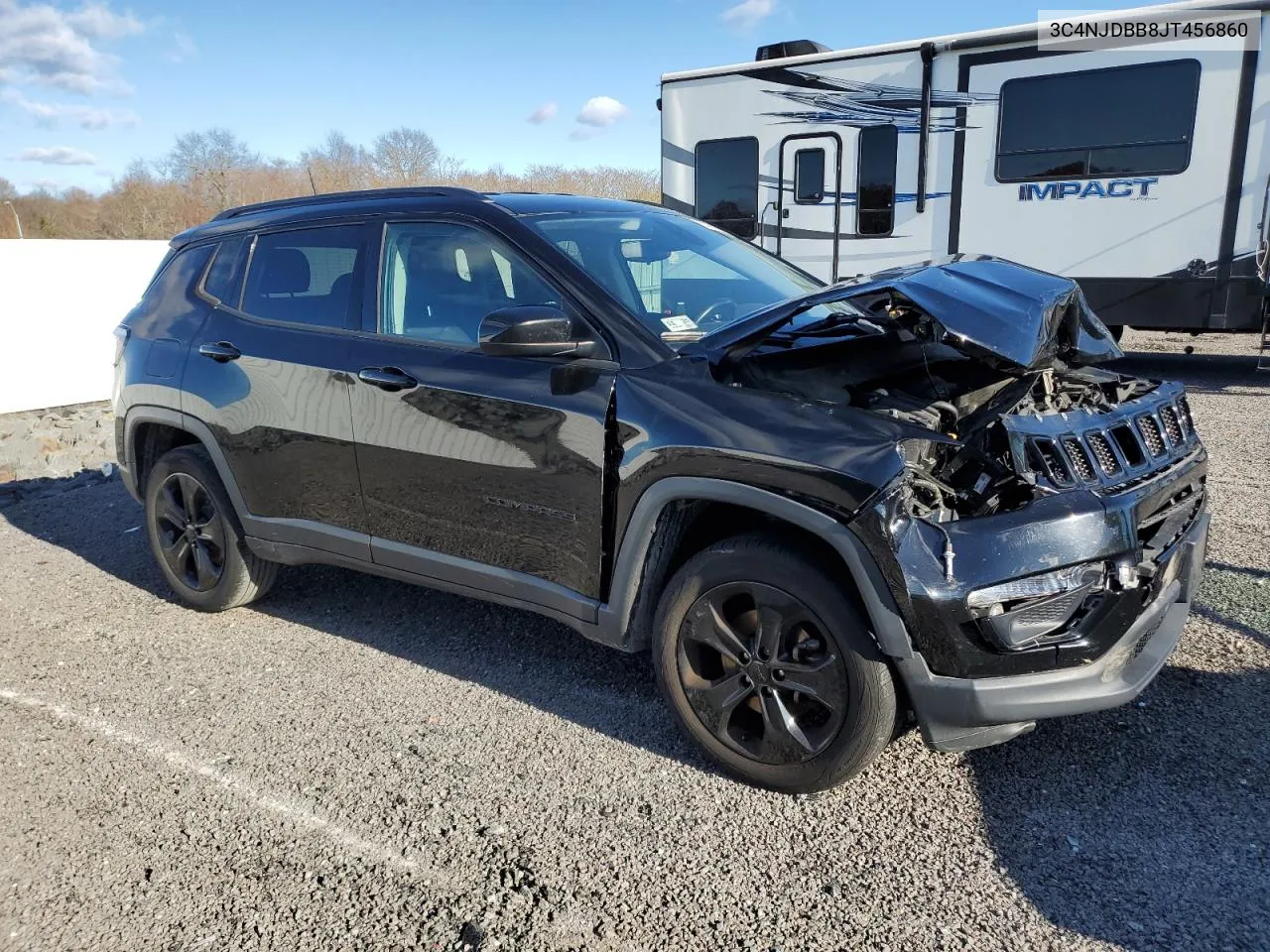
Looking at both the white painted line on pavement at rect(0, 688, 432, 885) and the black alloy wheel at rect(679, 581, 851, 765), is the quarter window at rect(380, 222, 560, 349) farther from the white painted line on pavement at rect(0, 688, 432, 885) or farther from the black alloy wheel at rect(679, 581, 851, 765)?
the white painted line on pavement at rect(0, 688, 432, 885)

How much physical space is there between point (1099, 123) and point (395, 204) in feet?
25.1

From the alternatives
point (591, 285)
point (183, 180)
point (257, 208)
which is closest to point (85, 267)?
point (257, 208)

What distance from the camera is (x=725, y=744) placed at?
2979 mm

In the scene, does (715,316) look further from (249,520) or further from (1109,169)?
(1109,169)

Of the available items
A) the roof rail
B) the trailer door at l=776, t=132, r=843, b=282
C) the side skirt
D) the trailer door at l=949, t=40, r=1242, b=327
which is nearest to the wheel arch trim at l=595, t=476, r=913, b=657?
the side skirt

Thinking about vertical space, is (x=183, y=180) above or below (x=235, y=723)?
Answer: above

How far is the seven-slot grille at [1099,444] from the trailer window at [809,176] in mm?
7678

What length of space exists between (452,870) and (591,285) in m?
1.96

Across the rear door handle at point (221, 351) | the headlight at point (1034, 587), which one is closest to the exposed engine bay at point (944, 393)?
the headlight at point (1034, 587)

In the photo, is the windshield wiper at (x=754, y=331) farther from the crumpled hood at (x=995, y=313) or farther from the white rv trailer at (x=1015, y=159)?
the white rv trailer at (x=1015, y=159)

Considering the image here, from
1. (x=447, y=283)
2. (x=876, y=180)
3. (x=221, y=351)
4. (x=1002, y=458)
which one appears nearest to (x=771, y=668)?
(x=1002, y=458)

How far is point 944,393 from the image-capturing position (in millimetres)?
3020

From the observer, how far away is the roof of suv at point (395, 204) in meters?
→ 3.70

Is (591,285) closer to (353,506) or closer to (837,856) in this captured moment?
(353,506)
